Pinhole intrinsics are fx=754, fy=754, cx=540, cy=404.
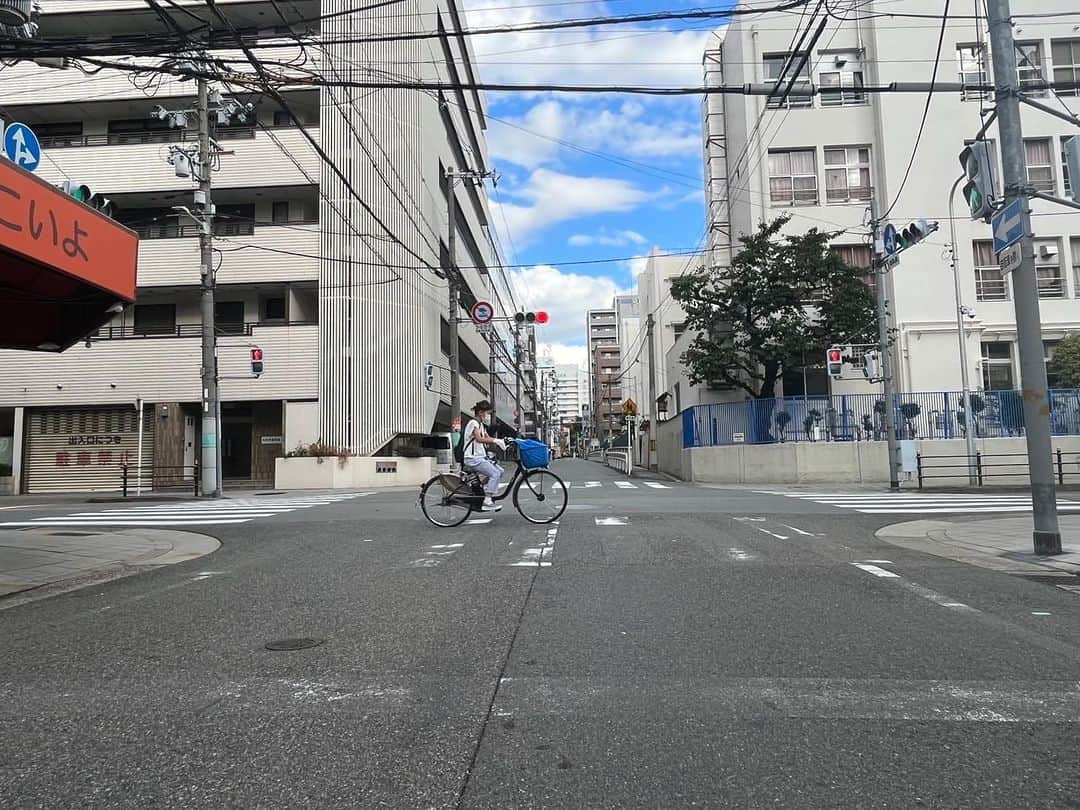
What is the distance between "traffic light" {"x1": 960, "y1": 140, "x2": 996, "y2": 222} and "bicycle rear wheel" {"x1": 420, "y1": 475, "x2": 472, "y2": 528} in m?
7.35

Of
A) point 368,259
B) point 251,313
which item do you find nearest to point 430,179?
point 368,259

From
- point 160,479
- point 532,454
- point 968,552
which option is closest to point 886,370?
point 968,552

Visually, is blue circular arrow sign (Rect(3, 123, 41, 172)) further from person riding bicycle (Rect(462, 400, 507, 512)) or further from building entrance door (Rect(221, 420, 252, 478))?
building entrance door (Rect(221, 420, 252, 478))

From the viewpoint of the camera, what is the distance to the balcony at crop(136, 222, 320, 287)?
27.7m

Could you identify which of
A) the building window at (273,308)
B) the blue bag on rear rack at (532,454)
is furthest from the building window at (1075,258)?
the building window at (273,308)

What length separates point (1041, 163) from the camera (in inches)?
1105

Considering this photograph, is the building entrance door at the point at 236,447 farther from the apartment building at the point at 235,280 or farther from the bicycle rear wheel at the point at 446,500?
the bicycle rear wheel at the point at 446,500

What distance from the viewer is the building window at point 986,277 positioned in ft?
92.0

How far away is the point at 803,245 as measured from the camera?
82.6ft

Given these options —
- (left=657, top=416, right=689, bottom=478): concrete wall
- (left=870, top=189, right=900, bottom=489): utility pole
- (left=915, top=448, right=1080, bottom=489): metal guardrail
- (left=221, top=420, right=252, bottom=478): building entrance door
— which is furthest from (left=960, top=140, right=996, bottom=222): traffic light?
(left=221, top=420, right=252, bottom=478): building entrance door

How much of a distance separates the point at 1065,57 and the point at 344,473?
99.6 ft

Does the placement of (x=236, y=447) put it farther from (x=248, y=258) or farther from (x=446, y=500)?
(x=446, y=500)

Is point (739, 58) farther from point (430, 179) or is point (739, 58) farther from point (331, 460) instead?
point (331, 460)

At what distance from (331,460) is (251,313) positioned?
25.7 feet
